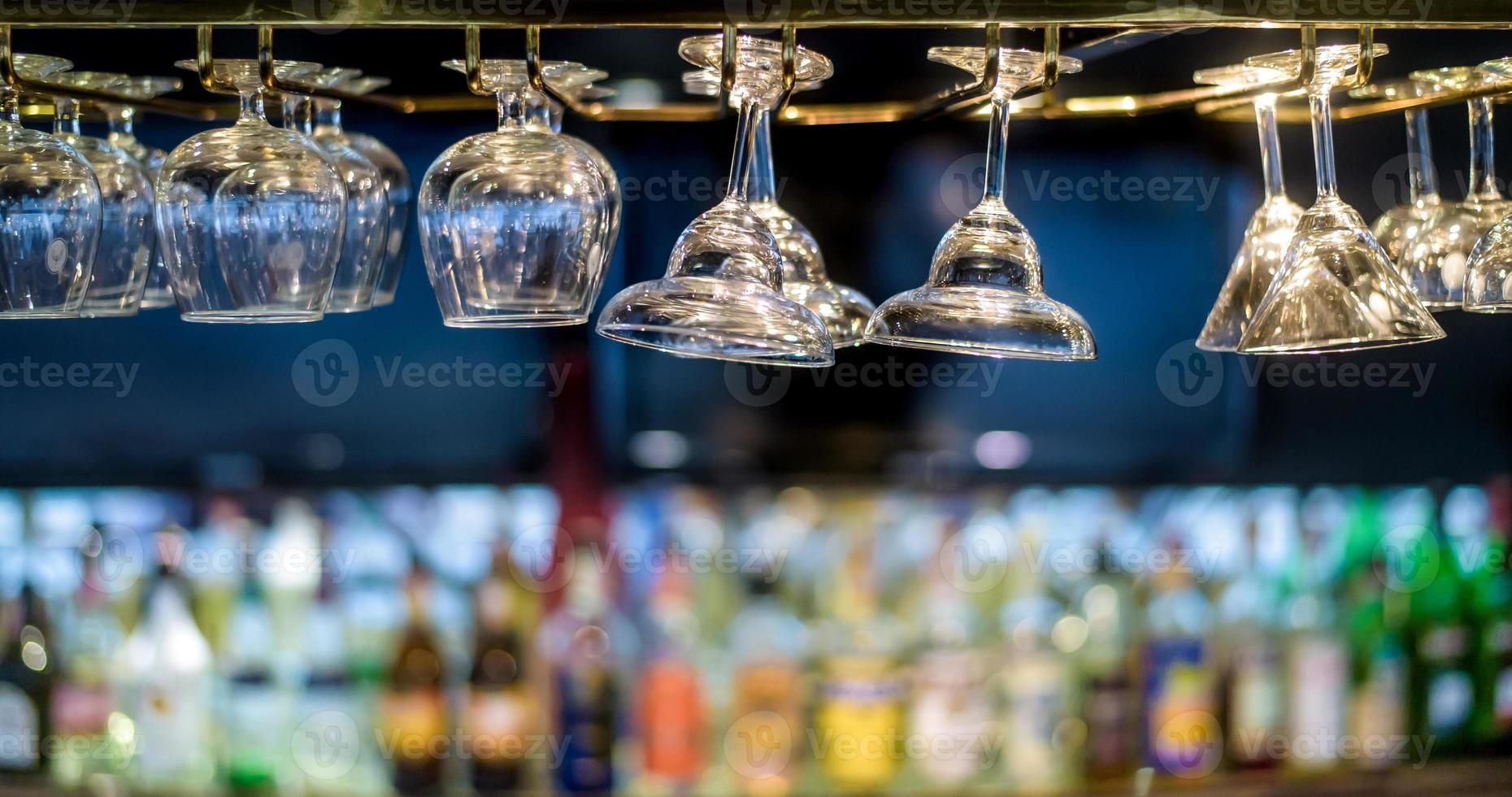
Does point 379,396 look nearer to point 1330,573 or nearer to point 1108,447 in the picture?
point 1108,447

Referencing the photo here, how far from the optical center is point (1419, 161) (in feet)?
3.14

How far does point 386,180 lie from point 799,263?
1.01 feet

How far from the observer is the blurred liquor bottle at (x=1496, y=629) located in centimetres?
225

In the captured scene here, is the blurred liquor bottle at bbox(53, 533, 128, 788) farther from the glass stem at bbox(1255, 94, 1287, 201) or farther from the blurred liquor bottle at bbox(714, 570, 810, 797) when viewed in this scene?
the glass stem at bbox(1255, 94, 1287, 201)

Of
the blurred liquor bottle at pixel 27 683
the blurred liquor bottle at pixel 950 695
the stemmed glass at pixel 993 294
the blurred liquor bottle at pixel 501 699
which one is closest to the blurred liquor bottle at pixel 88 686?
the blurred liquor bottle at pixel 27 683

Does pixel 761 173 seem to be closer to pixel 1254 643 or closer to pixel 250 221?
pixel 250 221

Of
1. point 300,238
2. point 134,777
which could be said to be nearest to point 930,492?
point 134,777

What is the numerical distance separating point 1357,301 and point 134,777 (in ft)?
6.63

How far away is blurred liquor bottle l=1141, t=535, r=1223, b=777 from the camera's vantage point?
84.7 inches

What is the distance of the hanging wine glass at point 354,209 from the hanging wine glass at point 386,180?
17 millimetres

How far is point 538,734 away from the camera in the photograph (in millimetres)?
2100

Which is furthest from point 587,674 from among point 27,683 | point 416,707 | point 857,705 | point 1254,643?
point 1254,643

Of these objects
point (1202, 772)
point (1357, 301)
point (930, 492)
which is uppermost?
point (1357, 301)

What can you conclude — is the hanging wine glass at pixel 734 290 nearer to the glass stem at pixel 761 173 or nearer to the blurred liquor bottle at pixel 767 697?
the glass stem at pixel 761 173
